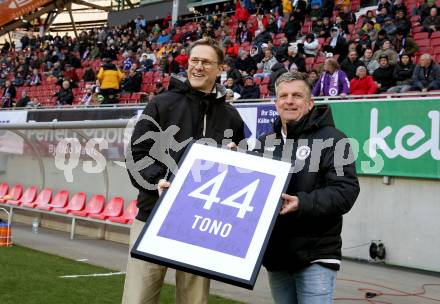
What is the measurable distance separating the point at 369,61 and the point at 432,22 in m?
2.34

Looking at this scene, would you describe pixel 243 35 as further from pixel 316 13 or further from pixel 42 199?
pixel 42 199

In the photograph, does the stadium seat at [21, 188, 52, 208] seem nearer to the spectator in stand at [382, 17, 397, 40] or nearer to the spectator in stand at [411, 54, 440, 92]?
the spectator in stand at [411, 54, 440, 92]

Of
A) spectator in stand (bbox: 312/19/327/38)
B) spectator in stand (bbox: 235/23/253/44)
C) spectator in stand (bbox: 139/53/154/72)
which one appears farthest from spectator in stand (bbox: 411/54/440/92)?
spectator in stand (bbox: 139/53/154/72)

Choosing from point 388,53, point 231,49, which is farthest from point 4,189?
point 388,53

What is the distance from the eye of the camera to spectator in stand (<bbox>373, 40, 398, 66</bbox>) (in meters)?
10.8

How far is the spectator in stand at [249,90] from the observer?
11.9 metres

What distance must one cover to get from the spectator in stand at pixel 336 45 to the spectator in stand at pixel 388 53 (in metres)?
1.61

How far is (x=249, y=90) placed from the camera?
12094 mm

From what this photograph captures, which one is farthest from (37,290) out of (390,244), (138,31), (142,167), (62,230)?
(138,31)

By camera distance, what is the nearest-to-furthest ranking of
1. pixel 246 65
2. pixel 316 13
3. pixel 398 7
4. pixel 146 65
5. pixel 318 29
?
1. pixel 398 7
2. pixel 246 65
3. pixel 318 29
4. pixel 316 13
5. pixel 146 65

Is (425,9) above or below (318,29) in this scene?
above

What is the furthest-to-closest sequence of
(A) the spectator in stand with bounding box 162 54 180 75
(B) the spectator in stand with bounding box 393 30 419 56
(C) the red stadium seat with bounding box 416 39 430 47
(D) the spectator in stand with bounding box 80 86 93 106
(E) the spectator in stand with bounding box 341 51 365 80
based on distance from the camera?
(D) the spectator in stand with bounding box 80 86 93 106 < (A) the spectator in stand with bounding box 162 54 180 75 < (C) the red stadium seat with bounding box 416 39 430 47 < (B) the spectator in stand with bounding box 393 30 419 56 < (E) the spectator in stand with bounding box 341 51 365 80

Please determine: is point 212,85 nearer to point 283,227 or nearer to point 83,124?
point 283,227

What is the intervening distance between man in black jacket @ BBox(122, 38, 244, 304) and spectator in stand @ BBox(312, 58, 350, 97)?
6931 mm
